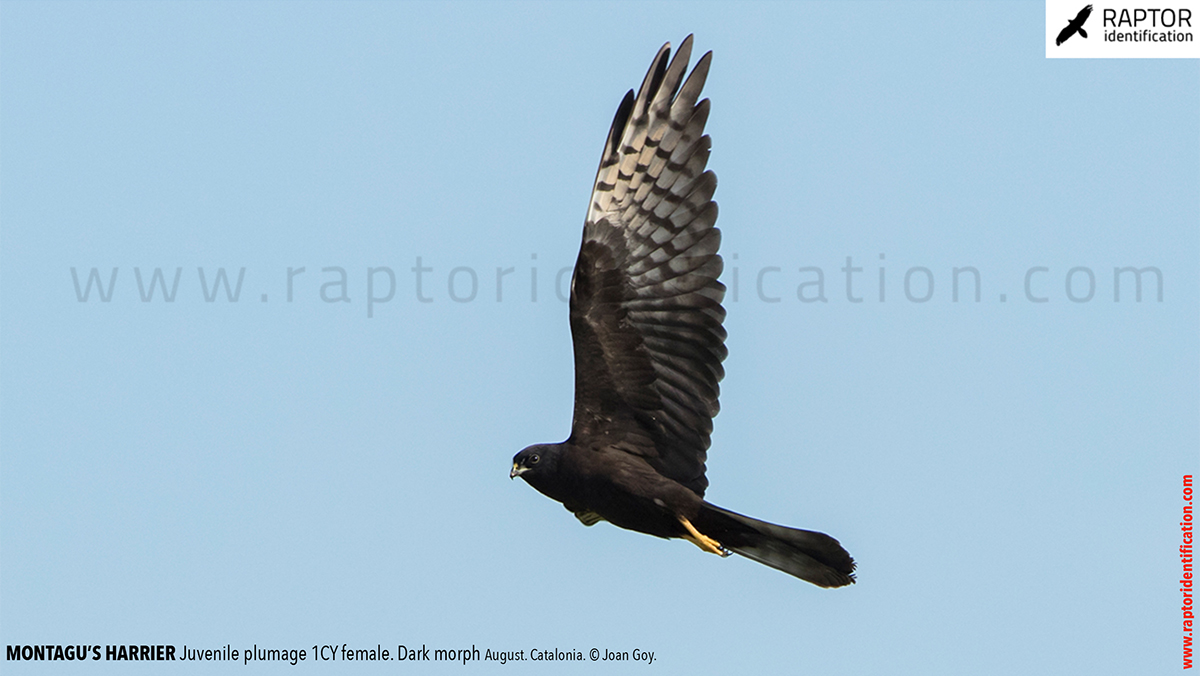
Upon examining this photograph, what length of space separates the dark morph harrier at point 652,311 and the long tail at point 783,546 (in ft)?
0.05

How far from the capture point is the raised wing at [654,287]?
10805mm

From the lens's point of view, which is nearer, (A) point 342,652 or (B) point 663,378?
(B) point 663,378

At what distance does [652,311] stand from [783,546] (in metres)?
1.85

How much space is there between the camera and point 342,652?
1224 centimetres

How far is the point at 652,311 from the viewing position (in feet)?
35.6

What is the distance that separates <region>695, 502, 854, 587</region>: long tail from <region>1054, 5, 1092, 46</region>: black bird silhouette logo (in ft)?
18.3

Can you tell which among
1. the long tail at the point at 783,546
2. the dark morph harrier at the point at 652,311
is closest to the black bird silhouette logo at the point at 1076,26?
the dark morph harrier at the point at 652,311

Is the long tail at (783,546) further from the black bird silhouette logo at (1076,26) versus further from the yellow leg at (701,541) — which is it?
the black bird silhouette logo at (1076,26)

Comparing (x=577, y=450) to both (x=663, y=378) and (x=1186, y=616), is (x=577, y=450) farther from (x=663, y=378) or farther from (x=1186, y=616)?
(x=1186, y=616)

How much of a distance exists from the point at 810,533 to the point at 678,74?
10.7 ft

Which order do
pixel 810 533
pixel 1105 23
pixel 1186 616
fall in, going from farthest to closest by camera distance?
pixel 1105 23, pixel 1186 616, pixel 810 533

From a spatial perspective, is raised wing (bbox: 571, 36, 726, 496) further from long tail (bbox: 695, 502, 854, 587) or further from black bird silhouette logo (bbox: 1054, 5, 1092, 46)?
black bird silhouette logo (bbox: 1054, 5, 1092, 46)

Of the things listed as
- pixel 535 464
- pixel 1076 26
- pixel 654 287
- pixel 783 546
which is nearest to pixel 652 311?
pixel 654 287

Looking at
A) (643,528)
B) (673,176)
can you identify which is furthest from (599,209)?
(643,528)
